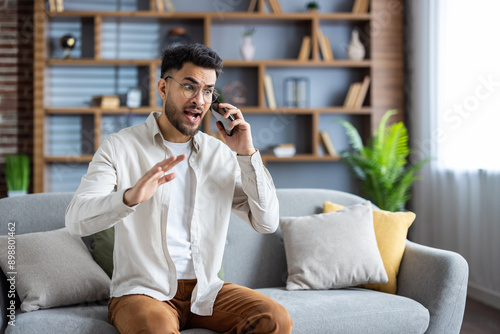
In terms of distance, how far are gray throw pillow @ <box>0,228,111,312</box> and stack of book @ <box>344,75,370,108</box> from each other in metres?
3.04

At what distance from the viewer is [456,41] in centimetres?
386

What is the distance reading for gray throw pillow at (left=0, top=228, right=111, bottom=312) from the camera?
1917 millimetres

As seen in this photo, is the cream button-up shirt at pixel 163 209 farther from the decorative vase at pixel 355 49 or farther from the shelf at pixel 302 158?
the decorative vase at pixel 355 49

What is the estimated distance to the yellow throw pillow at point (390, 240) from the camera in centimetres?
230

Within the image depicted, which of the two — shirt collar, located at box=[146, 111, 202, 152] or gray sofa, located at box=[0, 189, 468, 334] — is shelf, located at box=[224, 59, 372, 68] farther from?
shirt collar, located at box=[146, 111, 202, 152]

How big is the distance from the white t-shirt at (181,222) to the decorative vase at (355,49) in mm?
3019

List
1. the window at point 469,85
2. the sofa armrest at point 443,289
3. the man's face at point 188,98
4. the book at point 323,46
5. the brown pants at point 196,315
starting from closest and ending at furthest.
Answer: the brown pants at point 196,315 → the man's face at point 188,98 → the sofa armrest at point 443,289 → the window at point 469,85 → the book at point 323,46

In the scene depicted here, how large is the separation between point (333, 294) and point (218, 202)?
2.19ft

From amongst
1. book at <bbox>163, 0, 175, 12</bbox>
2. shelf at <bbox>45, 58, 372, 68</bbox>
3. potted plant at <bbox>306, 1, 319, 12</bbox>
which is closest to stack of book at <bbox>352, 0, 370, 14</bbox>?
potted plant at <bbox>306, 1, 319, 12</bbox>

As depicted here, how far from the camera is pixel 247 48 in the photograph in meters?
4.46

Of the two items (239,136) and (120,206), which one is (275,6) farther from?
(120,206)

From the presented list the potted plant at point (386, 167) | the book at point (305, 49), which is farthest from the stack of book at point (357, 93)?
the book at point (305, 49)

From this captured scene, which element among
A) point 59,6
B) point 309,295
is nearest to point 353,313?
point 309,295

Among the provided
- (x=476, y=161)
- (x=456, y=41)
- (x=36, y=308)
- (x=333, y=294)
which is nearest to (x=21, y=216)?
(x=36, y=308)
